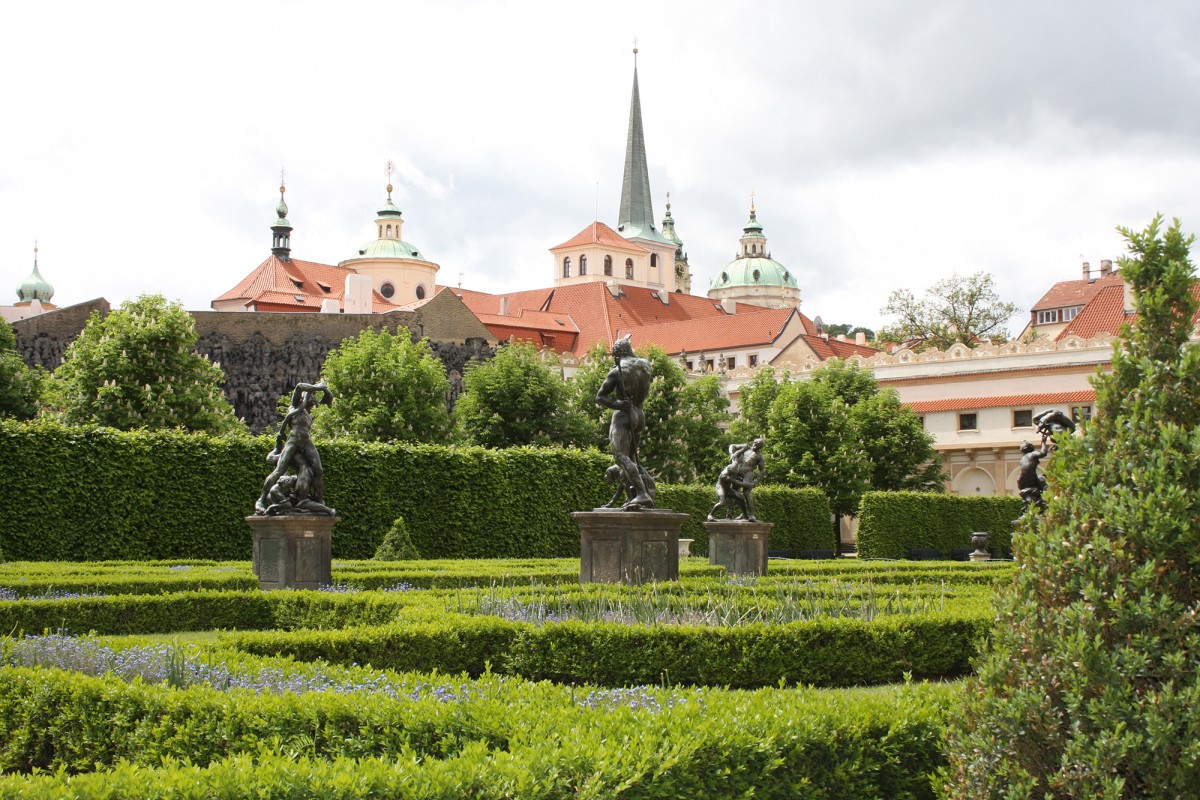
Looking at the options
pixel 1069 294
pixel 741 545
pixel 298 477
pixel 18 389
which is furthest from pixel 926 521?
pixel 1069 294

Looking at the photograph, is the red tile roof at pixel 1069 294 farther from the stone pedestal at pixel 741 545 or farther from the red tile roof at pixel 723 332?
the stone pedestal at pixel 741 545

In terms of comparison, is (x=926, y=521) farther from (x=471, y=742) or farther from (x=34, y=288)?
(x=34, y=288)

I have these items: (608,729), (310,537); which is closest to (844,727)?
(608,729)

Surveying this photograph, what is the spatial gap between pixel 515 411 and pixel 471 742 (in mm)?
39739

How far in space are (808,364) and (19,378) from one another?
36.1 m

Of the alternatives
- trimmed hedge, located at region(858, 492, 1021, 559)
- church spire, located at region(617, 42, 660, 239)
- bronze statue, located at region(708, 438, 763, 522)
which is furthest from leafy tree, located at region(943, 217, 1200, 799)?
church spire, located at region(617, 42, 660, 239)

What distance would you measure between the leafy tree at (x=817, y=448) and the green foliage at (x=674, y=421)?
2362 millimetres

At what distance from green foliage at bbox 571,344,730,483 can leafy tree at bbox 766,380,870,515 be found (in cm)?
236

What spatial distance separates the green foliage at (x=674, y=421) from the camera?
48.1m

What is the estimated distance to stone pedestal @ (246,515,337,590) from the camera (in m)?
15.7

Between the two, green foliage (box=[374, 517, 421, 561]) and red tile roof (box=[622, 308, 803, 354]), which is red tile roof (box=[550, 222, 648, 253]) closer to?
red tile roof (box=[622, 308, 803, 354])

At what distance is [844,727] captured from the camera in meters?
5.57

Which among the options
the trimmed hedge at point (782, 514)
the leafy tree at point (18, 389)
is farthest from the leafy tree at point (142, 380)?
the trimmed hedge at point (782, 514)

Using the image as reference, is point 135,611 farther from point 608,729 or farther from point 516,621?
point 608,729
